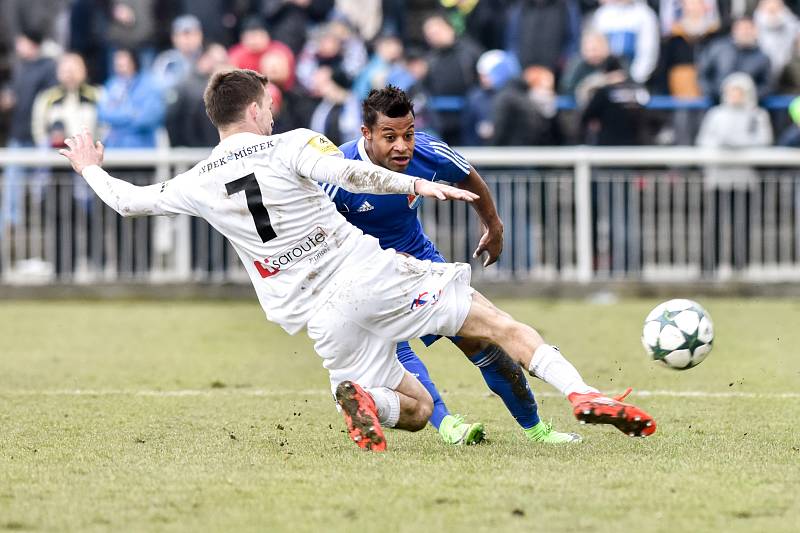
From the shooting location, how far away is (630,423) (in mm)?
6543

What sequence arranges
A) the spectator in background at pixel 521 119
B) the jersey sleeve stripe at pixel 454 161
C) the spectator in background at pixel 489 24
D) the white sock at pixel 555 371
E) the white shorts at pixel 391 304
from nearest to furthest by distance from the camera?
1. the white sock at pixel 555 371
2. the white shorts at pixel 391 304
3. the jersey sleeve stripe at pixel 454 161
4. the spectator in background at pixel 521 119
5. the spectator in background at pixel 489 24

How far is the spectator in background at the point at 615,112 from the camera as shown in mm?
16891

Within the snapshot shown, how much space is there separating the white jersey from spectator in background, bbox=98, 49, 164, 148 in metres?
10.5

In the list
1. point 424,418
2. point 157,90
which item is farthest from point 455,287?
point 157,90

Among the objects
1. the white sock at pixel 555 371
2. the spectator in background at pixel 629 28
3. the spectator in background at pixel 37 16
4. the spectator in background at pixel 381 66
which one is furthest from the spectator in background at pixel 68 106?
the white sock at pixel 555 371

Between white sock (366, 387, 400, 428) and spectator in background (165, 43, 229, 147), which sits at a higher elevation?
spectator in background (165, 43, 229, 147)

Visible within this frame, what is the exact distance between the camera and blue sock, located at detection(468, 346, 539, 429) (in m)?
7.55

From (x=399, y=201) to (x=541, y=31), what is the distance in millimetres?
11260

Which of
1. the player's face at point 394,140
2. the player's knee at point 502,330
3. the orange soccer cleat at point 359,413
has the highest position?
the player's face at point 394,140

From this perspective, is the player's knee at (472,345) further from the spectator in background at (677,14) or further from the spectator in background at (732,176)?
the spectator in background at (677,14)

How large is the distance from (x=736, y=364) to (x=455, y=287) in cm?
495

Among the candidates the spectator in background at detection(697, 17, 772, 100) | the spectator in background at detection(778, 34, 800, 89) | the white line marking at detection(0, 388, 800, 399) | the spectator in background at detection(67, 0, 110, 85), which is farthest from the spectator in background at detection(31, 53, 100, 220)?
the spectator in background at detection(778, 34, 800, 89)

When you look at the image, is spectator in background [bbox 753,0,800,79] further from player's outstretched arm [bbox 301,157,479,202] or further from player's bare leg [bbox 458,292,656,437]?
player's outstretched arm [bbox 301,157,479,202]

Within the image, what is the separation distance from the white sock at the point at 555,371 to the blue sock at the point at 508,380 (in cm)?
66
